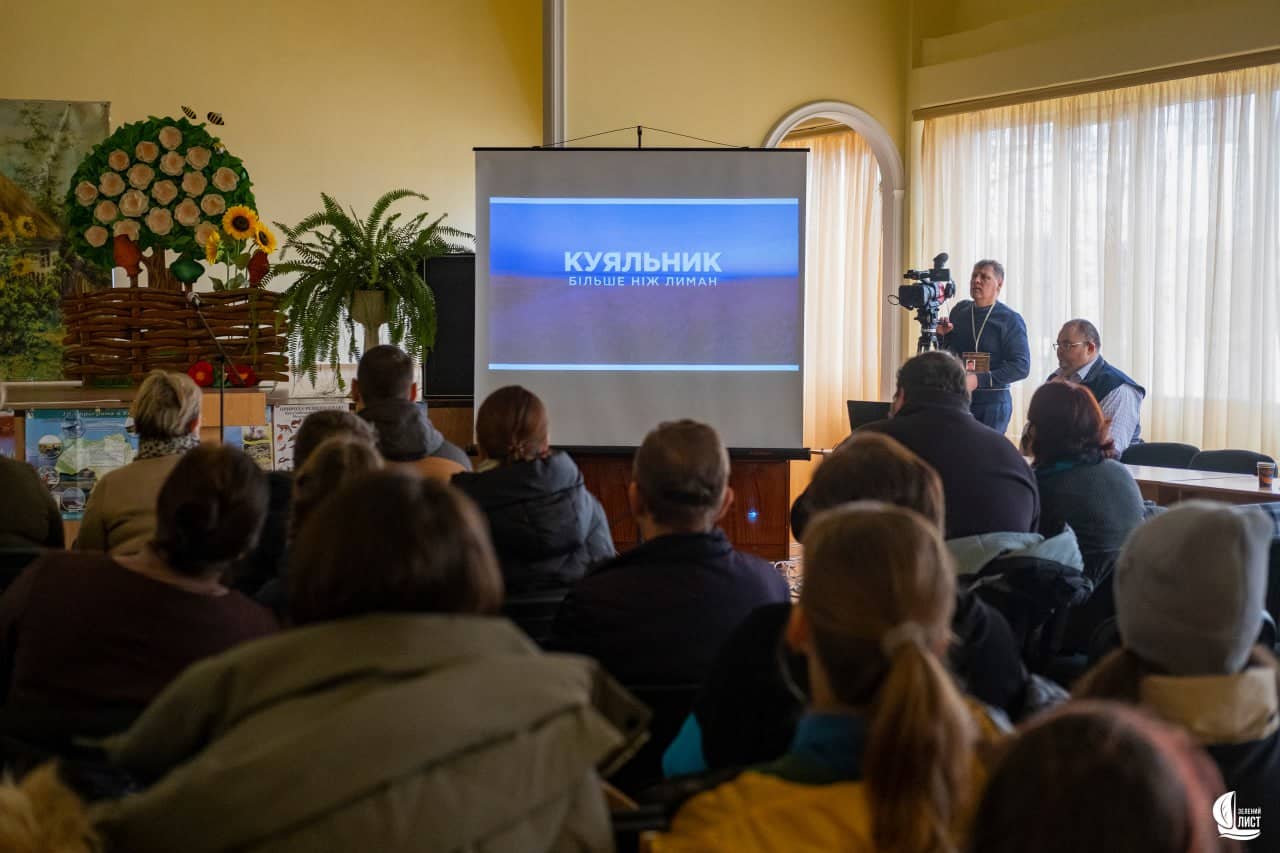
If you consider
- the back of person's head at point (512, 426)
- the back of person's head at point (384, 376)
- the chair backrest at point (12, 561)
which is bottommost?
the chair backrest at point (12, 561)

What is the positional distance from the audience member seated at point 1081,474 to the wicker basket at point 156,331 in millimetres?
2137

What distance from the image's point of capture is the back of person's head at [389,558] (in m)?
1.22

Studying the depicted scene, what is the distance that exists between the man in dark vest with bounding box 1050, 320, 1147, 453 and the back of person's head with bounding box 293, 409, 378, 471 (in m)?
3.75

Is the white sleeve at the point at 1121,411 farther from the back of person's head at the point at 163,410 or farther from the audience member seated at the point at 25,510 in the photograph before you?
the audience member seated at the point at 25,510

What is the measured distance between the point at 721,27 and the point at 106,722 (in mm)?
6041

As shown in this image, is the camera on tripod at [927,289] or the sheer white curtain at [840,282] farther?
the sheer white curtain at [840,282]

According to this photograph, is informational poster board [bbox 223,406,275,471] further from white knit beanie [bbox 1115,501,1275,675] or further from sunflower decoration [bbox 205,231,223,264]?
white knit beanie [bbox 1115,501,1275,675]

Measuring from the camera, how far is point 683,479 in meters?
2.18

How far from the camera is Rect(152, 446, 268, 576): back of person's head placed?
1.78 metres

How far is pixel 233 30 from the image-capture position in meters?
6.50

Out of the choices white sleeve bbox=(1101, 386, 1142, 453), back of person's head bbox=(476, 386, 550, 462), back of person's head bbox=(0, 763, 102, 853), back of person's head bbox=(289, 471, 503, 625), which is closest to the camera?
back of person's head bbox=(0, 763, 102, 853)

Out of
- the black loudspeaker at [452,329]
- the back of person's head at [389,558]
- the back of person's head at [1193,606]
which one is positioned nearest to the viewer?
the back of person's head at [389,558]

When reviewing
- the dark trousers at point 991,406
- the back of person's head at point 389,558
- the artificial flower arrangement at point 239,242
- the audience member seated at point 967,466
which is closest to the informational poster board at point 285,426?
the artificial flower arrangement at point 239,242

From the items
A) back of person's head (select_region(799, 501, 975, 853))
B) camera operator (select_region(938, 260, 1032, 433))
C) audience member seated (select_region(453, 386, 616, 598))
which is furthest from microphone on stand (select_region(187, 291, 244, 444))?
camera operator (select_region(938, 260, 1032, 433))
